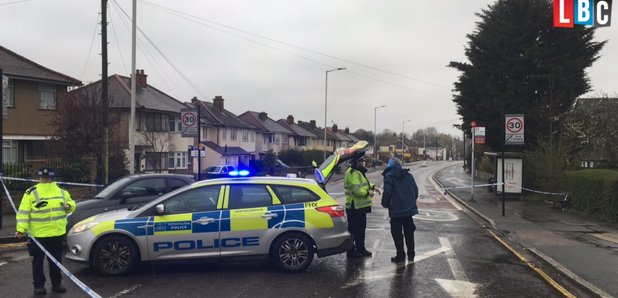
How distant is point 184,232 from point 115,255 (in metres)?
1.05

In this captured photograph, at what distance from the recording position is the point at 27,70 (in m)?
26.3

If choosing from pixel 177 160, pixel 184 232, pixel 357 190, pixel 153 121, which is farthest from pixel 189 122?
pixel 177 160

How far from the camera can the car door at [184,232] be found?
24.7 feet

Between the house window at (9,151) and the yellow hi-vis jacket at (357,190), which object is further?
Result: the house window at (9,151)

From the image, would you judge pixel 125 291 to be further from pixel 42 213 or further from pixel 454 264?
pixel 454 264

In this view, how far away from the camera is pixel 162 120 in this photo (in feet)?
138

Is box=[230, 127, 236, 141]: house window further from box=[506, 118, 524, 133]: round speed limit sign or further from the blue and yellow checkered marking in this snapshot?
the blue and yellow checkered marking

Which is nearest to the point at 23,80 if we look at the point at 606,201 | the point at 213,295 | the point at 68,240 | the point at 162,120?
the point at 162,120

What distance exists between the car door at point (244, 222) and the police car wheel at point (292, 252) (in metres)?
0.23

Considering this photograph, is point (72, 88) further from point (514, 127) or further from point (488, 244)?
point (488, 244)

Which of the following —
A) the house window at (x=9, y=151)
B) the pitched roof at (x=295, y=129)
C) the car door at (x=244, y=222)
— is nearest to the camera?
the car door at (x=244, y=222)

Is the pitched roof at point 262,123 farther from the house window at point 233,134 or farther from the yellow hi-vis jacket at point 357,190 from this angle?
the yellow hi-vis jacket at point 357,190

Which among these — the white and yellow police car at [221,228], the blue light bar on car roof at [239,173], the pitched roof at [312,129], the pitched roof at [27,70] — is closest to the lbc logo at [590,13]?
the white and yellow police car at [221,228]

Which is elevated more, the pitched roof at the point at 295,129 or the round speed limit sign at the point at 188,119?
the pitched roof at the point at 295,129
